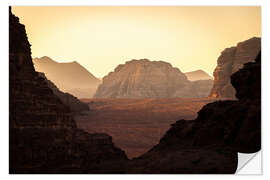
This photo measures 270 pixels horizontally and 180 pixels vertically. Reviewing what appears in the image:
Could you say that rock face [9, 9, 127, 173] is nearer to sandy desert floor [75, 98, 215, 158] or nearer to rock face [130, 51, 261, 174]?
rock face [130, 51, 261, 174]

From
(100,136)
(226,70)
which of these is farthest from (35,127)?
(226,70)

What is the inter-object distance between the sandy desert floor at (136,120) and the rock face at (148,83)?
15283mm

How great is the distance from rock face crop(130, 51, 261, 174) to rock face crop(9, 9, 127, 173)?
2.05 meters

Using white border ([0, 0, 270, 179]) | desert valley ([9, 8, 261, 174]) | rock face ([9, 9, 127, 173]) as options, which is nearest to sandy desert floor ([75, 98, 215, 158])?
desert valley ([9, 8, 261, 174])

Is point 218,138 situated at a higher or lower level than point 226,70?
lower

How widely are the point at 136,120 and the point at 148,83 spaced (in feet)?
108

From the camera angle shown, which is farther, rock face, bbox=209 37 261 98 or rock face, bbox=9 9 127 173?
rock face, bbox=209 37 261 98

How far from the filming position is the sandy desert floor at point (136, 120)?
28.1 meters

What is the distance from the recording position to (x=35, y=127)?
13.8 m

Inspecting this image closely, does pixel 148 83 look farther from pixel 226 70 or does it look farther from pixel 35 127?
pixel 35 127

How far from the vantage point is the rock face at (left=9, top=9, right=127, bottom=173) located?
13.2 m
